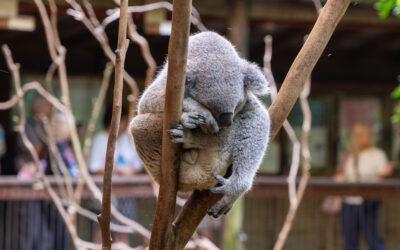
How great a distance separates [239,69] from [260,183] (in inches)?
144

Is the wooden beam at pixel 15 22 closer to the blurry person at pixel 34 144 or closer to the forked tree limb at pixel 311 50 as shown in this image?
the blurry person at pixel 34 144

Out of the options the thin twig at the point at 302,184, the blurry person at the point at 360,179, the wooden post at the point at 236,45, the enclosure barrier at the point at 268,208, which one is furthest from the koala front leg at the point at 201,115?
the blurry person at the point at 360,179

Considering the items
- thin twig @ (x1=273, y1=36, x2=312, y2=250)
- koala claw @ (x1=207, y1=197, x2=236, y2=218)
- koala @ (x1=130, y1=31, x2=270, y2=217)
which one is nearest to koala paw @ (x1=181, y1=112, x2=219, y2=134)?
koala @ (x1=130, y1=31, x2=270, y2=217)

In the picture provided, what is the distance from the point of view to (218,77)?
2.17 m

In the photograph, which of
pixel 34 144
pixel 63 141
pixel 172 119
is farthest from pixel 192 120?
pixel 34 144

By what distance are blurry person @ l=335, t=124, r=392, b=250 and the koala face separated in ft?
15.8

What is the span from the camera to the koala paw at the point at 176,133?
183cm

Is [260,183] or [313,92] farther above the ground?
[313,92]

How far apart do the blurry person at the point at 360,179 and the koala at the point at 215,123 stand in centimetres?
474

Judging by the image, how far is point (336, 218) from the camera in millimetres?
8453

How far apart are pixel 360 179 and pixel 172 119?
212 inches

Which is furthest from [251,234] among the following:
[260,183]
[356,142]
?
[260,183]

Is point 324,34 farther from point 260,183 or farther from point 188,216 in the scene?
point 260,183

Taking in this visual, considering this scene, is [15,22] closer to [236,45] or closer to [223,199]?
[236,45]
